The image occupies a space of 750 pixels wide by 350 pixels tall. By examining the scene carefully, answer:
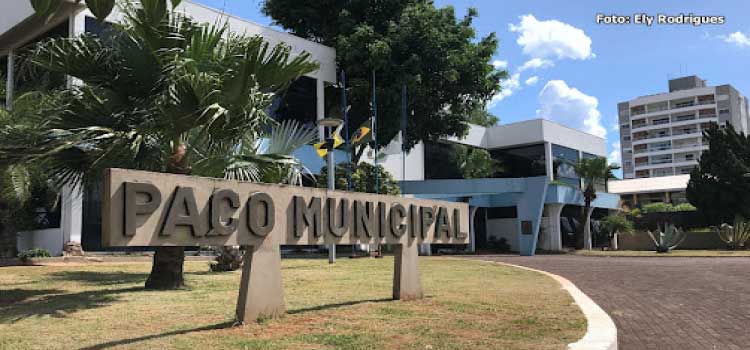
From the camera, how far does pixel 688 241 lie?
38.6m

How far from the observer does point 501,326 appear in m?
7.22

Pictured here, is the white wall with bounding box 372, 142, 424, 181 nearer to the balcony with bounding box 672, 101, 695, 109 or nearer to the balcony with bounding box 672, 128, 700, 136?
the balcony with bounding box 672, 128, 700, 136

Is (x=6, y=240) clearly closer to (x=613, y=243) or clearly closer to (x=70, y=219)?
(x=70, y=219)

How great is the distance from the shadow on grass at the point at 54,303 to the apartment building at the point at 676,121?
99062 millimetres

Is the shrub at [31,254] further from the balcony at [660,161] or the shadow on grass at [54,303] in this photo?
the balcony at [660,161]

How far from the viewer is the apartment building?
95.8 m

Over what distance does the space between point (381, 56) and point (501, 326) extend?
1929 centimetres

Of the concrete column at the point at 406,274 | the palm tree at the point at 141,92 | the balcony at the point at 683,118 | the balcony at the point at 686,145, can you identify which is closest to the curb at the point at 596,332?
the concrete column at the point at 406,274

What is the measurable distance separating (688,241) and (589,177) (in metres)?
7.80

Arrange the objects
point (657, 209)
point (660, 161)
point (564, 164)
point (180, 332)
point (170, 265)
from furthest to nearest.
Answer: point (660, 161)
point (657, 209)
point (564, 164)
point (170, 265)
point (180, 332)

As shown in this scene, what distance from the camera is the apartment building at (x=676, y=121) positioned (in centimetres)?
9575

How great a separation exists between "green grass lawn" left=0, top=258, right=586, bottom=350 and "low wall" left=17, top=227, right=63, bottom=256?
21.1ft

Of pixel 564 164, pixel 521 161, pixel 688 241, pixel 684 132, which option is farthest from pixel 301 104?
pixel 684 132

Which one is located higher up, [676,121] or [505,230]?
[676,121]
